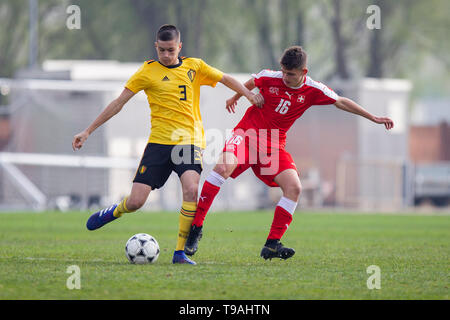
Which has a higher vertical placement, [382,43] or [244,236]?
[382,43]

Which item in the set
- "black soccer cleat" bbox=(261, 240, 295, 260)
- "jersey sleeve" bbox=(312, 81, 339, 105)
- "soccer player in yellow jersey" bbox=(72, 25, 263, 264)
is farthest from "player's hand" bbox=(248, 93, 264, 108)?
"black soccer cleat" bbox=(261, 240, 295, 260)

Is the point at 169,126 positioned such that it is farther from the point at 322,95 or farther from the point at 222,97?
the point at 222,97

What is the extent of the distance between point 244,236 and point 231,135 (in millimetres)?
4562

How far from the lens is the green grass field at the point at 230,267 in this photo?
239 inches

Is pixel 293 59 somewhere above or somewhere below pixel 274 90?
above

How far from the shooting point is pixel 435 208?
28.2 m

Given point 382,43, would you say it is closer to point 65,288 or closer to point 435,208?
point 435,208

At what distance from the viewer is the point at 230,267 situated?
7.68 metres

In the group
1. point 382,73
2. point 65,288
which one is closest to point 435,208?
point 382,73

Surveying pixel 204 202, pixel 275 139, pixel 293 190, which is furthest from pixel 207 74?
pixel 293 190

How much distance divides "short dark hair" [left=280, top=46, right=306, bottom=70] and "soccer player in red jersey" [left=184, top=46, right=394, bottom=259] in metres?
0.01

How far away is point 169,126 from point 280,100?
1.12 meters

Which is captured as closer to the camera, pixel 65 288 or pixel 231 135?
pixel 65 288
